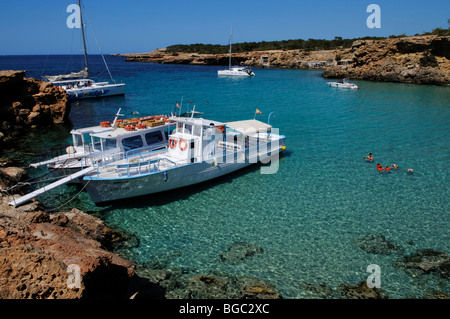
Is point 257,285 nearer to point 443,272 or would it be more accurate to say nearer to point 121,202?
point 443,272

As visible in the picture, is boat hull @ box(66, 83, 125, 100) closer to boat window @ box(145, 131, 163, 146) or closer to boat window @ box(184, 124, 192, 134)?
boat window @ box(145, 131, 163, 146)

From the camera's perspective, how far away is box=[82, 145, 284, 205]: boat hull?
16.0 m

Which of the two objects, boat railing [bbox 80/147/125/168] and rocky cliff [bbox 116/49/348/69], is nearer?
boat railing [bbox 80/147/125/168]

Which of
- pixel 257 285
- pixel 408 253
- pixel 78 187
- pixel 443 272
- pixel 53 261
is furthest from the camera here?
pixel 78 187

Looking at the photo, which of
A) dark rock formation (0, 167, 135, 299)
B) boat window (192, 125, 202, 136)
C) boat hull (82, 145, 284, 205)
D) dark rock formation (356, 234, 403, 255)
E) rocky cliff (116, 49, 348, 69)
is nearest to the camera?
dark rock formation (0, 167, 135, 299)

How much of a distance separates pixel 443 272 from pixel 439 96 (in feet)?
171

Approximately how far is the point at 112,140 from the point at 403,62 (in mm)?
78049

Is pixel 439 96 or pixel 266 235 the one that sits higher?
pixel 439 96

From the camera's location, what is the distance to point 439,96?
52.8 metres

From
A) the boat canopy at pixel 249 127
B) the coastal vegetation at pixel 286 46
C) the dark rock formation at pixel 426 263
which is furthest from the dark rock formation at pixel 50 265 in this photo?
the coastal vegetation at pixel 286 46

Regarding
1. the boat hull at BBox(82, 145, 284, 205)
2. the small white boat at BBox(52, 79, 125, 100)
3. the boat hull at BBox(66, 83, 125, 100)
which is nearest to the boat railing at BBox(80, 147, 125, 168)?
the boat hull at BBox(82, 145, 284, 205)

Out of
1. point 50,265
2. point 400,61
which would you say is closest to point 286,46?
point 400,61

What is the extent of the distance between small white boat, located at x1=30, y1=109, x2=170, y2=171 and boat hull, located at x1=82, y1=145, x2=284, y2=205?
2.71 m
